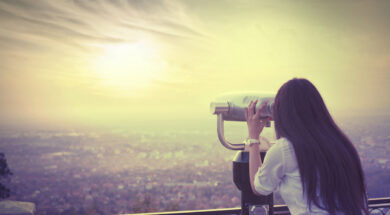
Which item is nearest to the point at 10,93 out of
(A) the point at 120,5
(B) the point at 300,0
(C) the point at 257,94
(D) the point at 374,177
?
(A) the point at 120,5

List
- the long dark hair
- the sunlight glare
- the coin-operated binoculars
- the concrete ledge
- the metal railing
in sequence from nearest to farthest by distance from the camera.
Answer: the long dark hair
the coin-operated binoculars
the metal railing
the concrete ledge
the sunlight glare

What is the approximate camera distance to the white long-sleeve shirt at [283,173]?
82cm

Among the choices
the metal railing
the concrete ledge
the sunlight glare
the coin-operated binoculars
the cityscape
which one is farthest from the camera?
the sunlight glare

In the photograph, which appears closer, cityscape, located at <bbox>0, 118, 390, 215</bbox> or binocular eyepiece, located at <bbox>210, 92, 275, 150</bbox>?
binocular eyepiece, located at <bbox>210, 92, 275, 150</bbox>

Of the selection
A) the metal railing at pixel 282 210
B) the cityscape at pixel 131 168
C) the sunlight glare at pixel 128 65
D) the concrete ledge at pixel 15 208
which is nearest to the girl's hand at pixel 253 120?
the metal railing at pixel 282 210

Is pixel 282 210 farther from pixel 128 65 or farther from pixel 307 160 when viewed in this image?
pixel 128 65

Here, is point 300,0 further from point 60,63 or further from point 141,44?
point 60,63

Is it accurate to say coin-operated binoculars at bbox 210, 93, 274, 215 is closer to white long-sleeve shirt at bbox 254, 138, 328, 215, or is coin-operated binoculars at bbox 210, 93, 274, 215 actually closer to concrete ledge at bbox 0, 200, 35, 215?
white long-sleeve shirt at bbox 254, 138, 328, 215

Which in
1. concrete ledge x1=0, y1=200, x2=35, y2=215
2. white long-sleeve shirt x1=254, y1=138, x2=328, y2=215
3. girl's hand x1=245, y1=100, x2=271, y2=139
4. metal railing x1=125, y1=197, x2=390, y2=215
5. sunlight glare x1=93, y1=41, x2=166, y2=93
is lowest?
concrete ledge x1=0, y1=200, x2=35, y2=215

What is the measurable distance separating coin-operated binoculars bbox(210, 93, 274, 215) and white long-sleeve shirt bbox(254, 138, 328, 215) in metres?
0.08

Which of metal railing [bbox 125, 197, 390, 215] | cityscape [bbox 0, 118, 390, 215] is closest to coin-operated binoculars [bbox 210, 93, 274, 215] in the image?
metal railing [bbox 125, 197, 390, 215]

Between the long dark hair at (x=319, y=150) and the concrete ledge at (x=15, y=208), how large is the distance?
182 cm

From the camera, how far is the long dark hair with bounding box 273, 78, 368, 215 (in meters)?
0.79

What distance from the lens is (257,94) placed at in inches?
34.9
